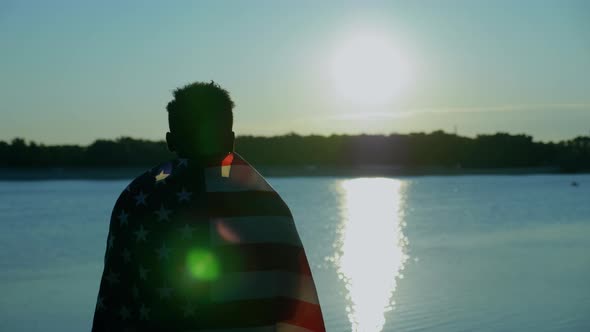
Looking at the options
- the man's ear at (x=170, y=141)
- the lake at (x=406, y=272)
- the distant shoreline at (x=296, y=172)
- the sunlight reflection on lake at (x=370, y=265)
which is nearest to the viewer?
the man's ear at (x=170, y=141)

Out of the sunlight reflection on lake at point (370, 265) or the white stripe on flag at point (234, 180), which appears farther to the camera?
the sunlight reflection on lake at point (370, 265)

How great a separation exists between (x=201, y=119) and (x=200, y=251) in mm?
394

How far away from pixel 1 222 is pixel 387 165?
6552cm

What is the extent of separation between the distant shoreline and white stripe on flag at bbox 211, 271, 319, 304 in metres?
75.2

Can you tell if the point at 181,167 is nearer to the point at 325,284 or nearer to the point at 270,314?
the point at 270,314

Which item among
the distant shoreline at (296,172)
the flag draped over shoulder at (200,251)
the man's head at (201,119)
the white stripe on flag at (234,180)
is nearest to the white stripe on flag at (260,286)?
the flag draped over shoulder at (200,251)

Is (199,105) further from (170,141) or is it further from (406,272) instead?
(406,272)

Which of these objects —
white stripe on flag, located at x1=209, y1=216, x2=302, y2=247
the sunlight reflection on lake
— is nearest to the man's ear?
white stripe on flag, located at x1=209, y1=216, x2=302, y2=247

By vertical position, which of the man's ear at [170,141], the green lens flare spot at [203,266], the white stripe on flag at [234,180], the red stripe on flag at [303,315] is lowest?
the red stripe on flag at [303,315]

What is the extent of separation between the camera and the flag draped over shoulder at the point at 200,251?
2588mm

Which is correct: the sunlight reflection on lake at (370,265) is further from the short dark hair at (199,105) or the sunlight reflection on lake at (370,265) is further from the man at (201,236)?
the short dark hair at (199,105)

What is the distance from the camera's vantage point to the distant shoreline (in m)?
78.6

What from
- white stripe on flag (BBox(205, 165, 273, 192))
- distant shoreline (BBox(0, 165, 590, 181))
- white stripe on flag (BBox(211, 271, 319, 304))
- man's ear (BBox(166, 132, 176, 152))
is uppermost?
man's ear (BBox(166, 132, 176, 152))

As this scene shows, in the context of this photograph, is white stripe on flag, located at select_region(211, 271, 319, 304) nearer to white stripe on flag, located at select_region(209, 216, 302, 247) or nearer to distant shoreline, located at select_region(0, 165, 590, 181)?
white stripe on flag, located at select_region(209, 216, 302, 247)
